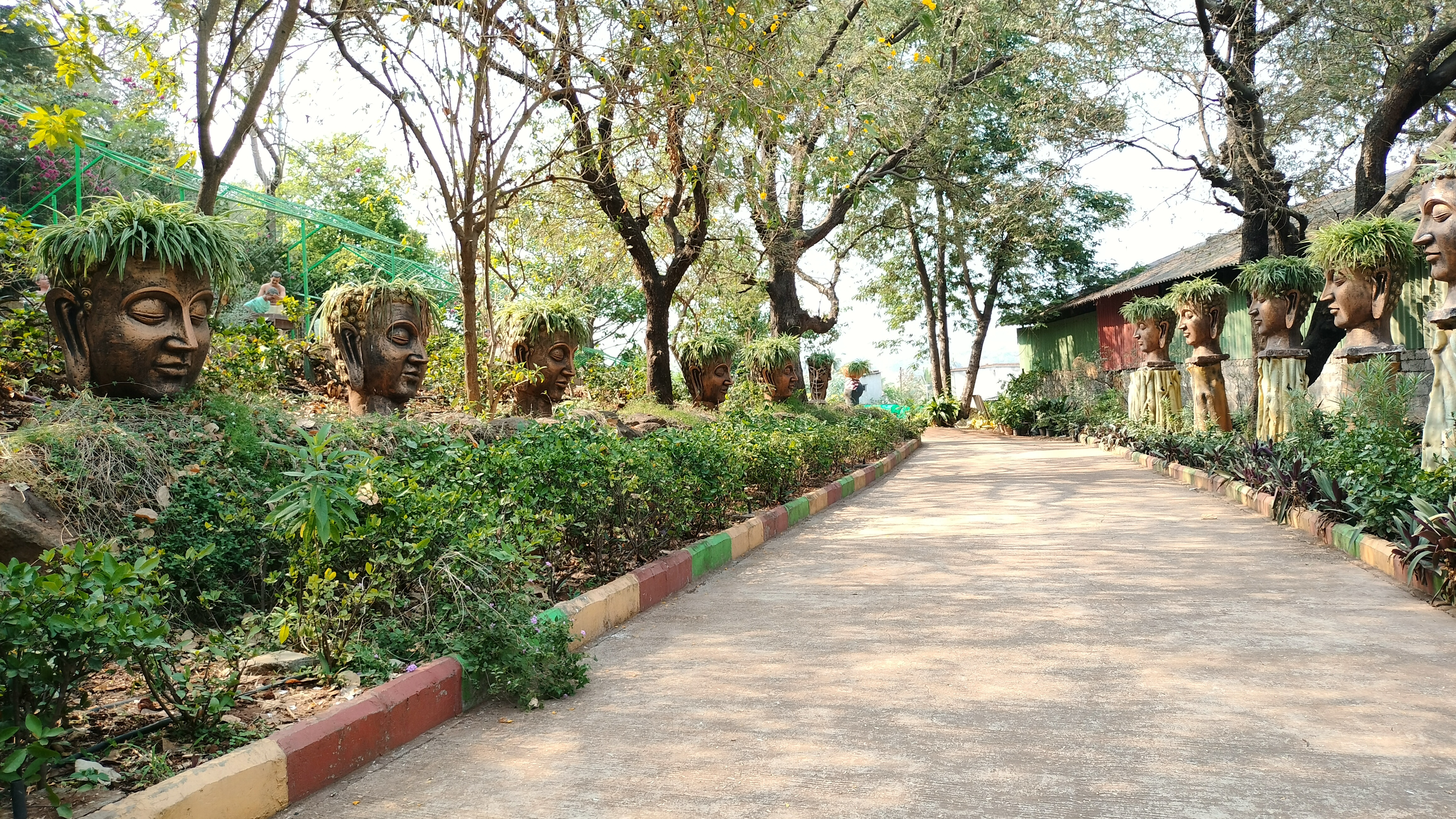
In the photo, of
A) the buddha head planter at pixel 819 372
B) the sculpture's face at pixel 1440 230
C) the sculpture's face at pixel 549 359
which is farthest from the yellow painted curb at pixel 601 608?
the buddha head planter at pixel 819 372

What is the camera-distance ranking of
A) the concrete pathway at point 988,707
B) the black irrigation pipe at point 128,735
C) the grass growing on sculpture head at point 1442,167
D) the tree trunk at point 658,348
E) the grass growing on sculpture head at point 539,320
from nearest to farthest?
the black irrigation pipe at point 128,735 → the concrete pathway at point 988,707 → the grass growing on sculpture head at point 1442,167 → the grass growing on sculpture head at point 539,320 → the tree trunk at point 658,348

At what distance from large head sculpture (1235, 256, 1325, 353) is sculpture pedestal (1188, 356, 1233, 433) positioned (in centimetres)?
184

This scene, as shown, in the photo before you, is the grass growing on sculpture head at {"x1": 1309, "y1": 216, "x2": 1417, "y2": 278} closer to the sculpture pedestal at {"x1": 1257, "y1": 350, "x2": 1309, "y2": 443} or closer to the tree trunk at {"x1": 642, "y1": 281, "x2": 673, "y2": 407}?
the sculpture pedestal at {"x1": 1257, "y1": 350, "x2": 1309, "y2": 443}

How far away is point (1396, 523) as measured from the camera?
6.25 m

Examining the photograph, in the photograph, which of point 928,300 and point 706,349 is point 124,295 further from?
point 928,300

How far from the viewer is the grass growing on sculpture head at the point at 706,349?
15.4 metres

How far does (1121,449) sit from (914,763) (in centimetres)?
1686

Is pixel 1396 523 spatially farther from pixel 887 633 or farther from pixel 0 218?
pixel 0 218

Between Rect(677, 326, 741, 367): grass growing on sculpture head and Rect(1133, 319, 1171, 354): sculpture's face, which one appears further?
Rect(1133, 319, 1171, 354): sculpture's face

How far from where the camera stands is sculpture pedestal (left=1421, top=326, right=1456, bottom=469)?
7.00m

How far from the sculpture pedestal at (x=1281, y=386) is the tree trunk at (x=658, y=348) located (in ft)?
26.0

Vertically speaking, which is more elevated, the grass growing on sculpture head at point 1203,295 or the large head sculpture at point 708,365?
the grass growing on sculpture head at point 1203,295

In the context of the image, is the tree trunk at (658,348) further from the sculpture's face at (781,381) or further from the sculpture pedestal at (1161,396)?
the sculpture pedestal at (1161,396)

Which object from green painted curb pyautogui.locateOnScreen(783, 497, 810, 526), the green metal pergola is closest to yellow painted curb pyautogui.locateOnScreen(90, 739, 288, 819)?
the green metal pergola
